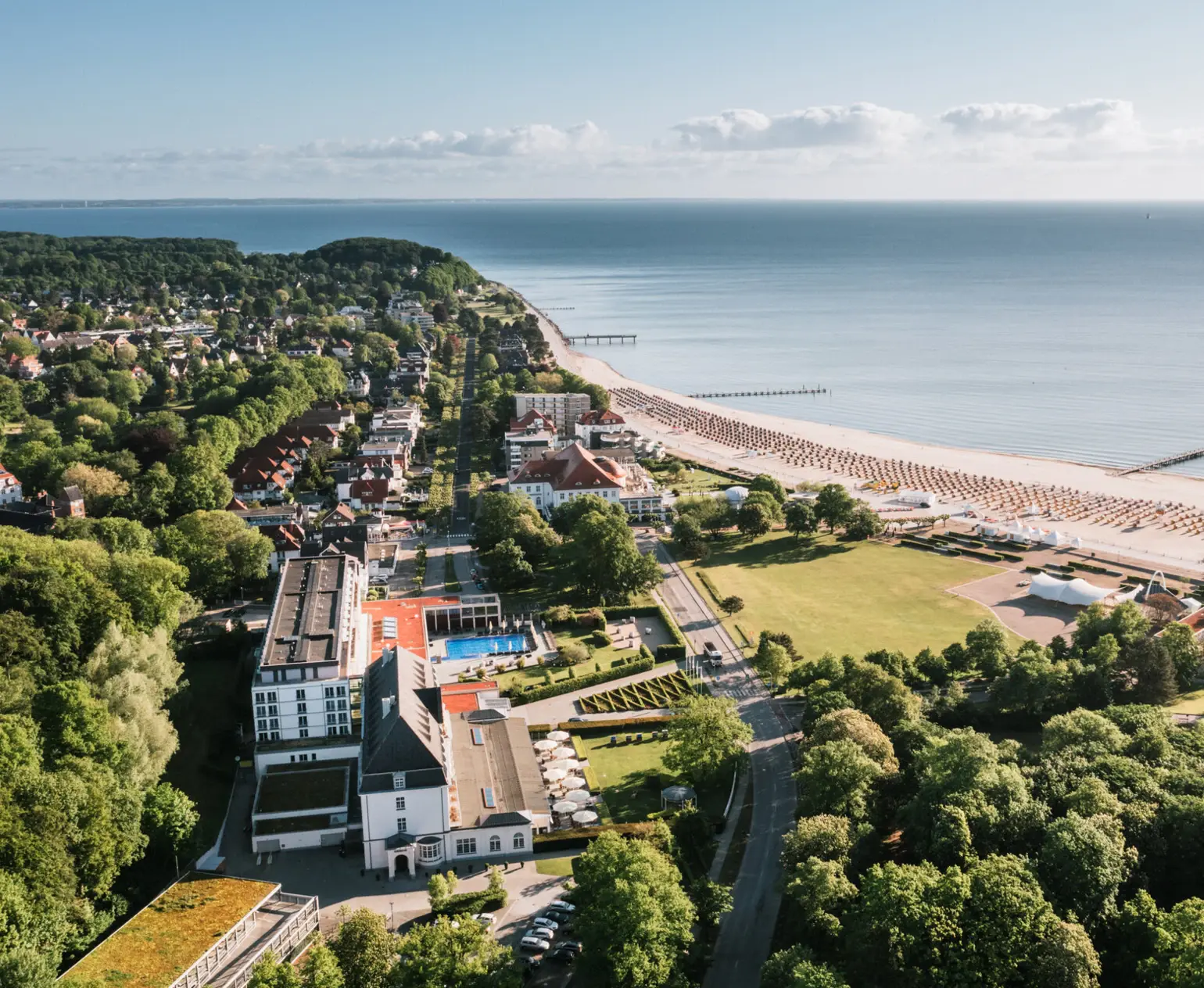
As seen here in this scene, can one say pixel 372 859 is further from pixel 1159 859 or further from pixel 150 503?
pixel 150 503

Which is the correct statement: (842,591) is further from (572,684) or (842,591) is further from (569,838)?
(569,838)

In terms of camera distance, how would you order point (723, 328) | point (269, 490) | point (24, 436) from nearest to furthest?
point (269, 490) < point (24, 436) < point (723, 328)

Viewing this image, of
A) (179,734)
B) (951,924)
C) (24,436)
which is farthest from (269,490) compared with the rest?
(951,924)

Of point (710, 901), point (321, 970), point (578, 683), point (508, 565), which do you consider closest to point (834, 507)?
point (508, 565)

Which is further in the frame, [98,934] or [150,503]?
[150,503]

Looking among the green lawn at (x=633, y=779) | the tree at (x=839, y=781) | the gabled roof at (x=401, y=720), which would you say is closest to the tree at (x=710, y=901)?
the tree at (x=839, y=781)

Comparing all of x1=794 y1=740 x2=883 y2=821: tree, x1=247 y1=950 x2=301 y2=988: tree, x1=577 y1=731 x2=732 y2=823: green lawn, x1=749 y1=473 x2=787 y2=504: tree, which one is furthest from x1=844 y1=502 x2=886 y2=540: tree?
Result: x1=247 y1=950 x2=301 y2=988: tree

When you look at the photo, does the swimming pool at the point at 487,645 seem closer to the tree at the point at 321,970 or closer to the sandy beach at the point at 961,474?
the tree at the point at 321,970
